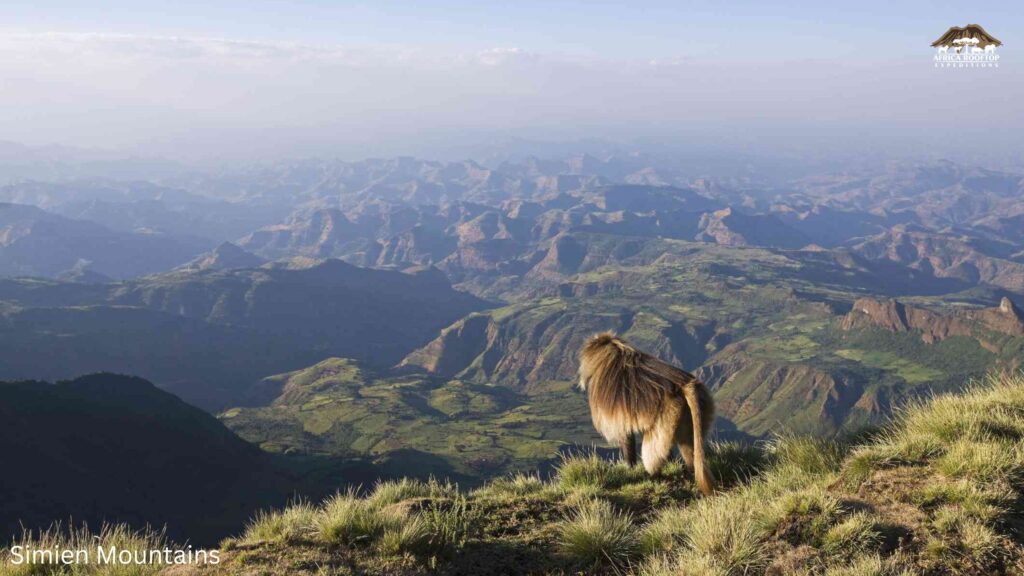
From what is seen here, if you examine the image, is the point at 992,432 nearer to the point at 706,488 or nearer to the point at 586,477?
the point at 706,488

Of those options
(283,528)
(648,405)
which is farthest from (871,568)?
(283,528)

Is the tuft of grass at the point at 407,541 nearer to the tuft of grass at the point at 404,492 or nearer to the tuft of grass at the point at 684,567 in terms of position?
the tuft of grass at the point at 404,492

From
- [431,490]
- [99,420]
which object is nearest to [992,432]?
[431,490]

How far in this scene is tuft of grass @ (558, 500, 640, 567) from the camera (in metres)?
7.34

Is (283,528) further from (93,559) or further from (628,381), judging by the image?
(628,381)

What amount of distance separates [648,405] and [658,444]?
0.71 metres

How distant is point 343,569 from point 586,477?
18.3ft

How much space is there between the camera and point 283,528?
26.5 feet

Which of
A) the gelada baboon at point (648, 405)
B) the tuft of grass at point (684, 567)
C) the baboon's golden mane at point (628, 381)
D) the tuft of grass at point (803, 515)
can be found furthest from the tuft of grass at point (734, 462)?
the tuft of grass at point (684, 567)

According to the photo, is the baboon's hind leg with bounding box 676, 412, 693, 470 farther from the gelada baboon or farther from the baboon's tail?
the baboon's tail

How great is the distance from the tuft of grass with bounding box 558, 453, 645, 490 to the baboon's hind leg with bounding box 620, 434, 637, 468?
0.15 metres

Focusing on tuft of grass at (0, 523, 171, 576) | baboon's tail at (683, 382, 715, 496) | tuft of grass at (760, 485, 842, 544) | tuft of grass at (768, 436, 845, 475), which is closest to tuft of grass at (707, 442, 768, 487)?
tuft of grass at (768, 436, 845, 475)

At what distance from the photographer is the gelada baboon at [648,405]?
394 inches

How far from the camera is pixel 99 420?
131 m
